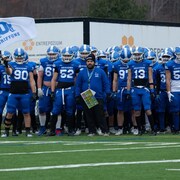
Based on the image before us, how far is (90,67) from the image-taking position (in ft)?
67.5

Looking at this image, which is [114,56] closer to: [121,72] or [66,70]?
[121,72]

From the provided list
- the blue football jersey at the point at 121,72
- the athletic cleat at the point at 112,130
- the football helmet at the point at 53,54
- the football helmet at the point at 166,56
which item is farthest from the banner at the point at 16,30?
the football helmet at the point at 166,56

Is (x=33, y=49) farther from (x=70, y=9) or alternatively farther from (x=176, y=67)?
(x=70, y=9)

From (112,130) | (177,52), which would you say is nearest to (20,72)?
(112,130)

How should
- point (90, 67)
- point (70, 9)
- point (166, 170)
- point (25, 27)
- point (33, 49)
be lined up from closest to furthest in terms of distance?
point (166, 170), point (90, 67), point (25, 27), point (33, 49), point (70, 9)

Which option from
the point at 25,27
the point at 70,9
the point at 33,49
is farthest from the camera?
the point at 70,9

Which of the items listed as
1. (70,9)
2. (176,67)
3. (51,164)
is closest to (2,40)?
(176,67)

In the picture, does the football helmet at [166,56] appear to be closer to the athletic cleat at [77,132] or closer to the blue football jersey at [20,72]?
the athletic cleat at [77,132]

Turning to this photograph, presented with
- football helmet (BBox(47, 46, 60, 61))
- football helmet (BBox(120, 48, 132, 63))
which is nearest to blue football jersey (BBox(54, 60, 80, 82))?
football helmet (BBox(47, 46, 60, 61))

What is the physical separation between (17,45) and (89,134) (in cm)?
819

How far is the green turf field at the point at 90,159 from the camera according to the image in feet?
39.5

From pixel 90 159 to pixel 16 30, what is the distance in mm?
8472

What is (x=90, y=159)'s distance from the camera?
45.8 ft

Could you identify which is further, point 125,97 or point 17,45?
point 17,45
